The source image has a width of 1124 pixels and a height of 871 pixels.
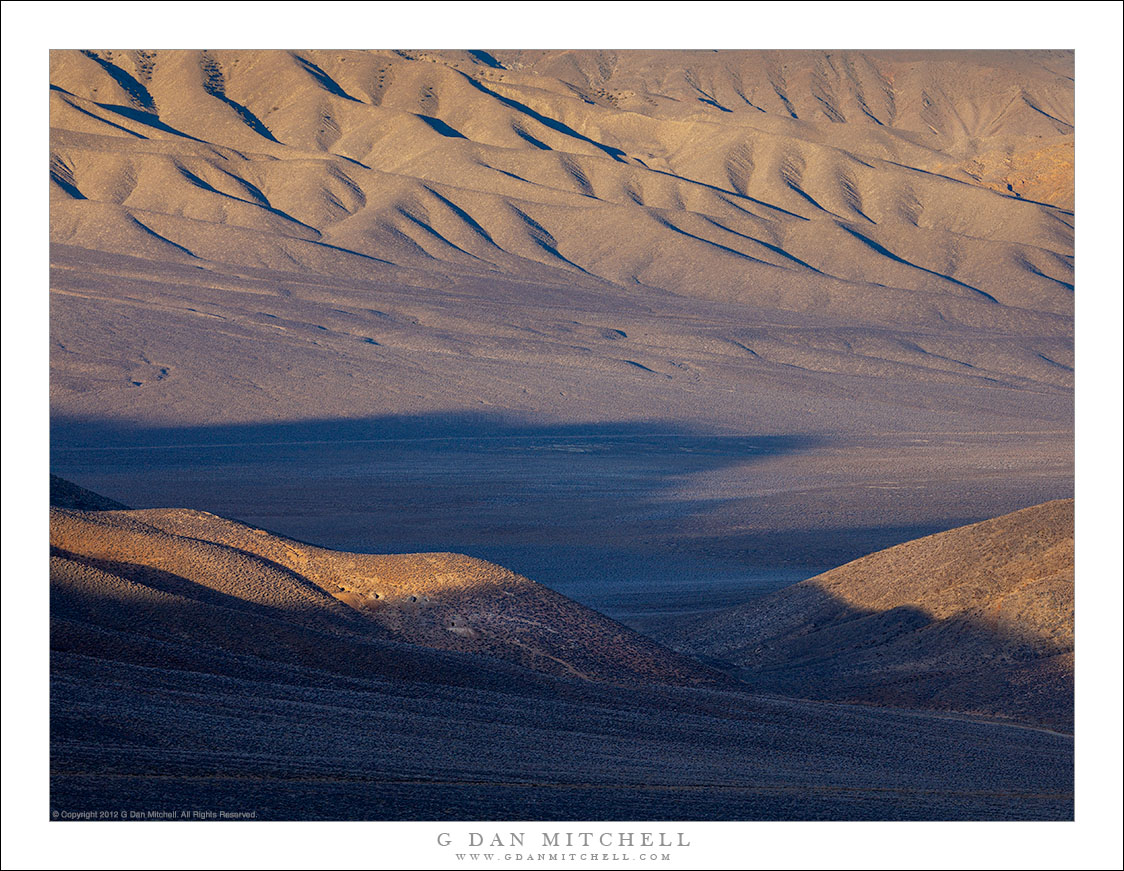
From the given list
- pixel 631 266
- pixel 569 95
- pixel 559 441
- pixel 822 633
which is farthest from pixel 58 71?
pixel 822 633

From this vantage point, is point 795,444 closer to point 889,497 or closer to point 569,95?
point 889,497

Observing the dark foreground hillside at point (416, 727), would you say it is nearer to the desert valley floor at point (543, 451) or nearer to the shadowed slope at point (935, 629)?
the desert valley floor at point (543, 451)

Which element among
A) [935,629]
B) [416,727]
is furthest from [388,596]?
[935,629]

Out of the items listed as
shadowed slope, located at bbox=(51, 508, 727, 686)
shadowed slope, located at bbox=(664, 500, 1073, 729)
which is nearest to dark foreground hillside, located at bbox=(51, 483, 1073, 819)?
shadowed slope, located at bbox=(51, 508, 727, 686)

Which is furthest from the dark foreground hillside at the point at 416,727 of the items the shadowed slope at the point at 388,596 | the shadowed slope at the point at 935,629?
the shadowed slope at the point at 935,629

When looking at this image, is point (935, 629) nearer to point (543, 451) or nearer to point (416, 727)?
point (416, 727)

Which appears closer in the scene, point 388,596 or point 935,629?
point 388,596

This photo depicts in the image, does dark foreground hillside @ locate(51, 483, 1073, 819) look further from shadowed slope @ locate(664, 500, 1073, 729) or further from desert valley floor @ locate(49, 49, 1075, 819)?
shadowed slope @ locate(664, 500, 1073, 729)

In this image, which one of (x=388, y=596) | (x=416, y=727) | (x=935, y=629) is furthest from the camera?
(x=935, y=629)
